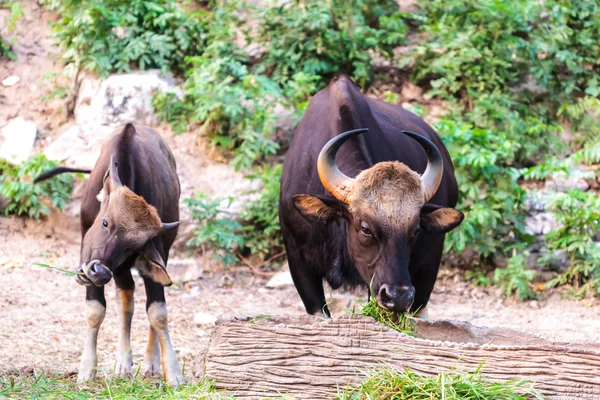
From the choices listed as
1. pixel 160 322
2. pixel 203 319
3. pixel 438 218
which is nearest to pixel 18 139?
pixel 203 319

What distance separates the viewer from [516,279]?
9969 mm

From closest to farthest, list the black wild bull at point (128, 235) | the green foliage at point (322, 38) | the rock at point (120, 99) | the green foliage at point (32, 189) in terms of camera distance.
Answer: the black wild bull at point (128, 235) < the green foliage at point (32, 189) < the rock at point (120, 99) < the green foliage at point (322, 38)

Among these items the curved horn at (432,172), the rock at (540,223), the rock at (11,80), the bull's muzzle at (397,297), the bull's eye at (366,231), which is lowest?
the rock at (540,223)

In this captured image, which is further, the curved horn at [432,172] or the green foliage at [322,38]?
the green foliage at [322,38]

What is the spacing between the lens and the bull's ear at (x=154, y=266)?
5953 mm

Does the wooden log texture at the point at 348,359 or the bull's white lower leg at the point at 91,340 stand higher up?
the wooden log texture at the point at 348,359

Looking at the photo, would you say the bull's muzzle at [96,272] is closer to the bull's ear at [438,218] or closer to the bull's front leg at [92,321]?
the bull's front leg at [92,321]

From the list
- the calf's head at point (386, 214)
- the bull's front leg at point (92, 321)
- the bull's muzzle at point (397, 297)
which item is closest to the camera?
the bull's muzzle at point (397, 297)

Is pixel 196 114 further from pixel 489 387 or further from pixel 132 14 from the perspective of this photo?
pixel 489 387

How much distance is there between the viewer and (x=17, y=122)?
1230cm

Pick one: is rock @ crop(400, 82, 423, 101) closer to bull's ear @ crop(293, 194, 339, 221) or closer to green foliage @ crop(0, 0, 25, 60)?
green foliage @ crop(0, 0, 25, 60)

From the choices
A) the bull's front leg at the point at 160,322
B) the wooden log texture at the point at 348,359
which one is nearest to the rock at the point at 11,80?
the bull's front leg at the point at 160,322

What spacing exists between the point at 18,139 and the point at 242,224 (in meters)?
3.75

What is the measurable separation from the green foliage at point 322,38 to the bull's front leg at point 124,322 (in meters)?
6.13
